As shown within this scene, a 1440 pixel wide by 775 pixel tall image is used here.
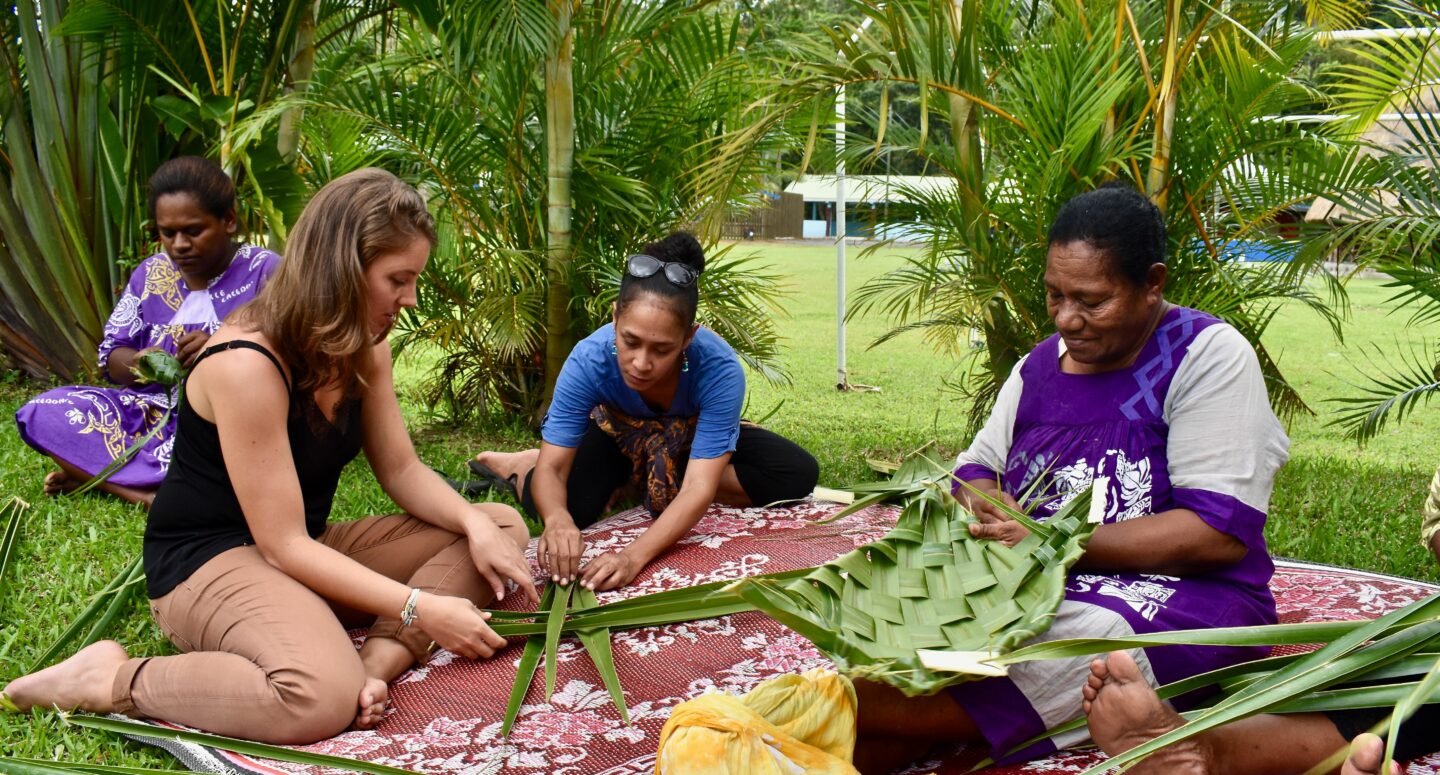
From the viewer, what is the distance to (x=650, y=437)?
4.01 meters

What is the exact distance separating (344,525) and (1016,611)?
185 centimetres

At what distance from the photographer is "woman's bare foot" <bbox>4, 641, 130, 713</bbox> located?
2.62 meters

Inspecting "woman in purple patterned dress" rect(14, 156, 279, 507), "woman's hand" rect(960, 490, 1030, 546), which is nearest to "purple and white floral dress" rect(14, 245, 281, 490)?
"woman in purple patterned dress" rect(14, 156, 279, 507)

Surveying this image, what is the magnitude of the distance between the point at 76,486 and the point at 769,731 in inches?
133

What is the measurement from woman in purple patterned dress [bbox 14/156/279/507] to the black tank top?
1.30 metres

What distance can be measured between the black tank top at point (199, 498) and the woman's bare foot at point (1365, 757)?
2.23m

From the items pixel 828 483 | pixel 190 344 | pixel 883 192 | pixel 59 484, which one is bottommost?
pixel 828 483

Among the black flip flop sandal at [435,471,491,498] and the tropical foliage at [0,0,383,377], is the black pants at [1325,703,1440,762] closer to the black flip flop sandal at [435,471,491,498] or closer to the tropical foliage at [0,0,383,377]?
the black flip flop sandal at [435,471,491,498]

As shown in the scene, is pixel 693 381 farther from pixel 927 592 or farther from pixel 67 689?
pixel 67 689

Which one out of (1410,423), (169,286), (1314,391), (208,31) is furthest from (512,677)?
(1314,391)

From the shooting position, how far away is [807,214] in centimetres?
3575

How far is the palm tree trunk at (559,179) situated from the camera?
4934mm

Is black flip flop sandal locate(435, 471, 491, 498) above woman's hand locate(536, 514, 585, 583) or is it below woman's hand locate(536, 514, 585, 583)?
below

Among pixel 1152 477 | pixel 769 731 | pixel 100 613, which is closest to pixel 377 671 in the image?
pixel 100 613
